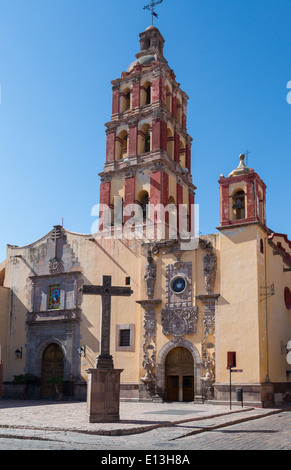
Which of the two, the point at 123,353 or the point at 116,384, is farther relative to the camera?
the point at 123,353

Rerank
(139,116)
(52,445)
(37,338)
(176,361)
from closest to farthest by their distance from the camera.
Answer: (52,445) → (176,361) → (37,338) → (139,116)

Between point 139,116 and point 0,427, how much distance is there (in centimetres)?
2531

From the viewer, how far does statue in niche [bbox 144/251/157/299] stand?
27.2 meters

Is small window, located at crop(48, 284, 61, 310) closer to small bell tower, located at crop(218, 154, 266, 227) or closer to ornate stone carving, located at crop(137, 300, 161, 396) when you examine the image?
ornate stone carving, located at crop(137, 300, 161, 396)

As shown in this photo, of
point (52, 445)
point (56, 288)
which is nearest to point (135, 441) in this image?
point (52, 445)

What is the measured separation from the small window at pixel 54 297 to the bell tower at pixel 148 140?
6.25 meters

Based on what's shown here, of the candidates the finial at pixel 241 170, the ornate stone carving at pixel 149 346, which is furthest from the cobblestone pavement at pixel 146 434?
the finial at pixel 241 170

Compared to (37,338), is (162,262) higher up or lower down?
higher up

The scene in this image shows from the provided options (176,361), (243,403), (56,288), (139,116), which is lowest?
(243,403)

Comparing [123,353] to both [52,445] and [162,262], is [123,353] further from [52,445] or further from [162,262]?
[52,445]

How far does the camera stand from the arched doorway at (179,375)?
25.5 meters

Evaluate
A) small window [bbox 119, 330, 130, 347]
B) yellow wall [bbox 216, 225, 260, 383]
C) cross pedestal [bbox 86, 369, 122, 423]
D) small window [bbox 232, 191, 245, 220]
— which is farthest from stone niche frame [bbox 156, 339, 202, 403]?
cross pedestal [bbox 86, 369, 122, 423]

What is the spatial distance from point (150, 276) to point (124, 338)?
393cm

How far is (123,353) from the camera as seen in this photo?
91.2 feet
